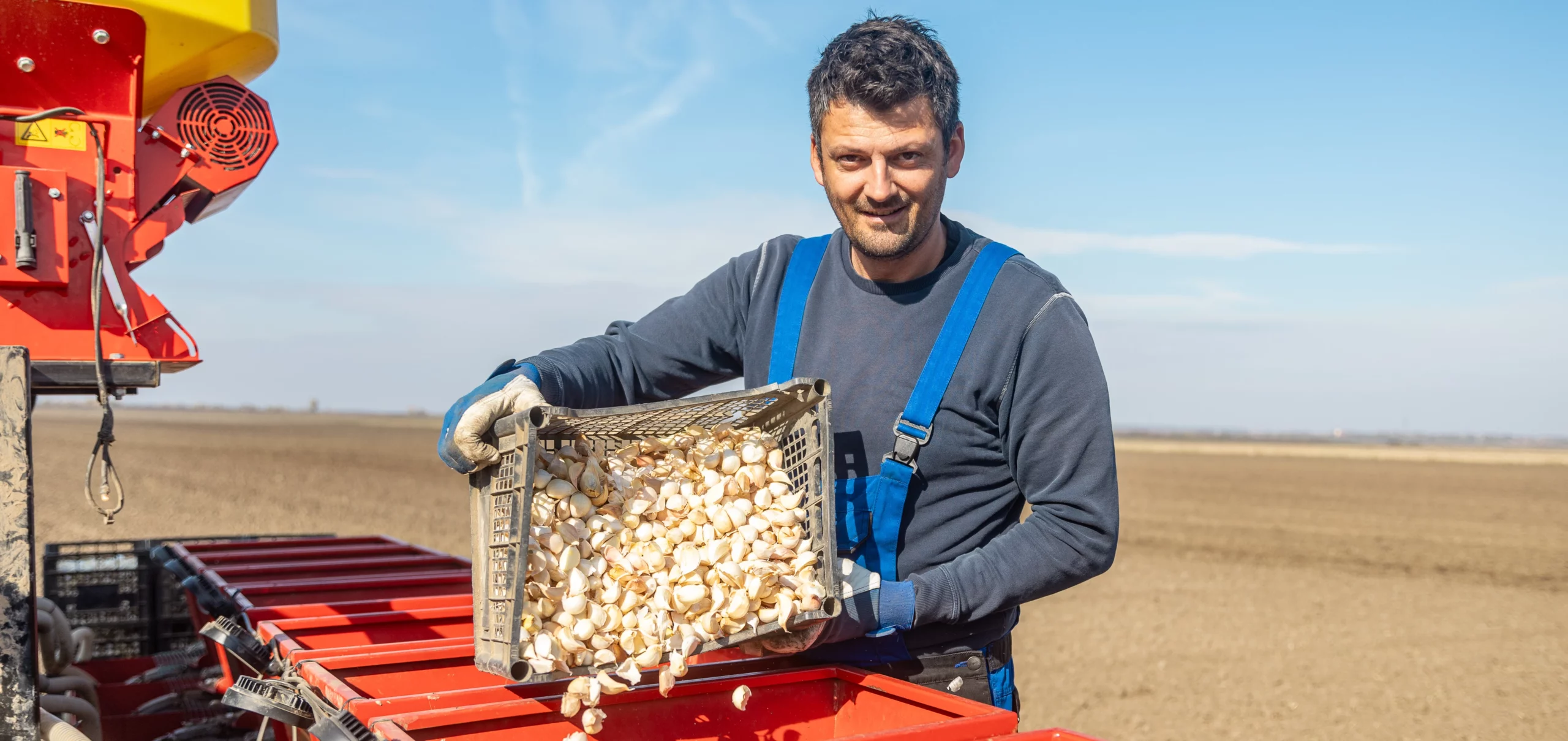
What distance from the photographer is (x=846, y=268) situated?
8.71ft

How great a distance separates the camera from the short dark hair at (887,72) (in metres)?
2.34

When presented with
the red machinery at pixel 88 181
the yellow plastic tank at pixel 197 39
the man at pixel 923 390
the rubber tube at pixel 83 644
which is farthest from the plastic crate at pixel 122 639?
the man at pixel 923 390

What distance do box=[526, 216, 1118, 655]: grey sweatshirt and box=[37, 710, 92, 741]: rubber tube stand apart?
1134 mm

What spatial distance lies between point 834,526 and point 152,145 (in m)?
2.04

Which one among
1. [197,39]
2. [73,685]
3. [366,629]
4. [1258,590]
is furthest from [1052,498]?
[1258,590]

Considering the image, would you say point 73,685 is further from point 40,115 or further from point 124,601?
point 40,115

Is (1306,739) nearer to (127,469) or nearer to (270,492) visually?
(270,492)

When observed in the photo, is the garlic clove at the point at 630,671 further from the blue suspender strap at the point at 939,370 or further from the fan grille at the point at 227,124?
the fan grille at the point at 227,124

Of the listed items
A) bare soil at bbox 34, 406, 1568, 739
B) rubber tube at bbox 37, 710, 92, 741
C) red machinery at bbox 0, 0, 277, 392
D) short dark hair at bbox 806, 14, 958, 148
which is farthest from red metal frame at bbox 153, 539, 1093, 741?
bare soil at bbox 34, 406, 1568, 739

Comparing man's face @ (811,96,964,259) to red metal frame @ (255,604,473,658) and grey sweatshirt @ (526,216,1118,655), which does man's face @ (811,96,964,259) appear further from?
red metal frame @ (255,604,473,658)

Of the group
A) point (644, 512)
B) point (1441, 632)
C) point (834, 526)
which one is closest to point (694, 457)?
point (644, 512)

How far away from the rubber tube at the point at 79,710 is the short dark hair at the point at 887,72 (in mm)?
2401

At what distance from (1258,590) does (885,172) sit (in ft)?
40.1

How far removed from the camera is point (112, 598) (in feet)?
15.8
